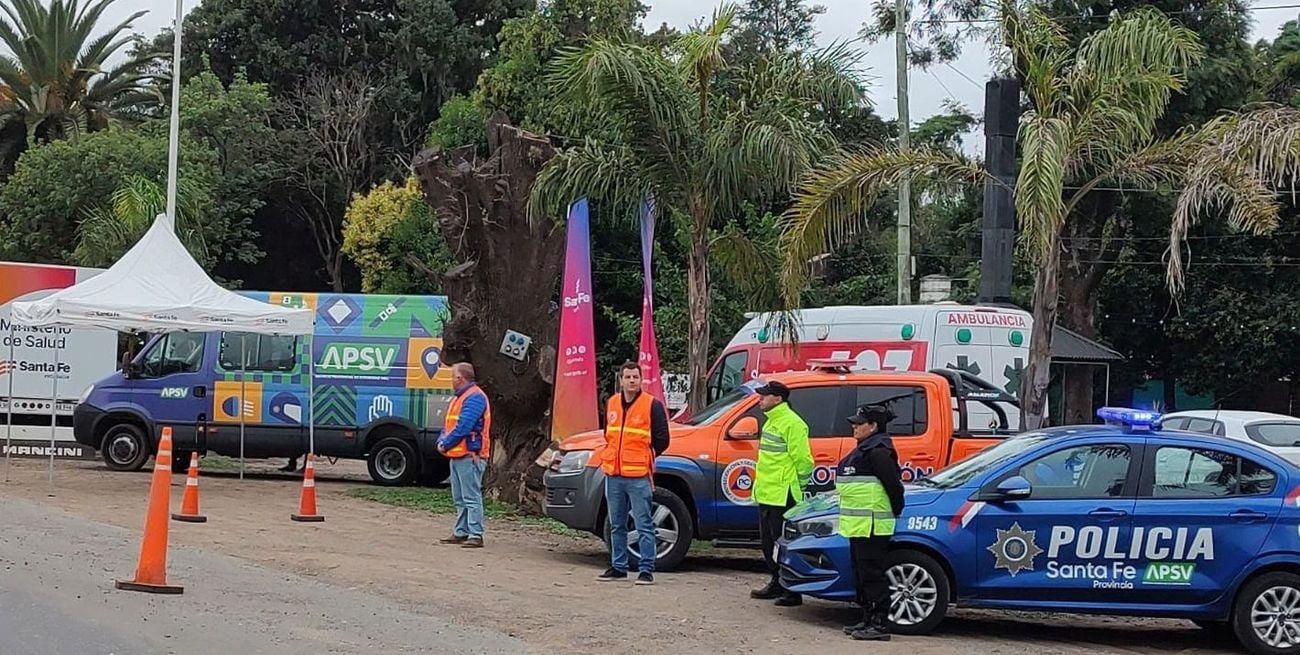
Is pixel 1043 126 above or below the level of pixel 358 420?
above

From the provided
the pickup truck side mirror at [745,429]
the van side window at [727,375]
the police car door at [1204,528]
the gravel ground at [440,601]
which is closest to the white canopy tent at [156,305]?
the gravel ground at [440,601]

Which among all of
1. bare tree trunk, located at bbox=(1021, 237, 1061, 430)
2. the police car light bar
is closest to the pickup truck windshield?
the police car light bar

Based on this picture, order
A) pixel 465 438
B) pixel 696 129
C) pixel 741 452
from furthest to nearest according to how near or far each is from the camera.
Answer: pixel 696 129
pixel 465 438
pixel 741 452

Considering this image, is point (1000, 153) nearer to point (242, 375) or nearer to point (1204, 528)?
point (1204, 528)

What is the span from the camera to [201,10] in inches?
1610

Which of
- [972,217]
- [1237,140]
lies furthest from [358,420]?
[972,217]

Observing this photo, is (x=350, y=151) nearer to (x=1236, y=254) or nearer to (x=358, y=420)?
(x=358, y=420)

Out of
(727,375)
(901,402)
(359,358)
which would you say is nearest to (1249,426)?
(727,375)

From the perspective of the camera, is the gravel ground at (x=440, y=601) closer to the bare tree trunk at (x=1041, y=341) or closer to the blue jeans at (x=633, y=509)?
the blue jeans at (x=633, y=509)

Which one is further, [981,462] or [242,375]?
[242,375]

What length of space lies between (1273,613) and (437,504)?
36.5 feet

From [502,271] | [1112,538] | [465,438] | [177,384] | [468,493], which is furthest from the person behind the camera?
[177,384]

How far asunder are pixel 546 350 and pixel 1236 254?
2040 cm

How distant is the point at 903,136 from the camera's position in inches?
1059
